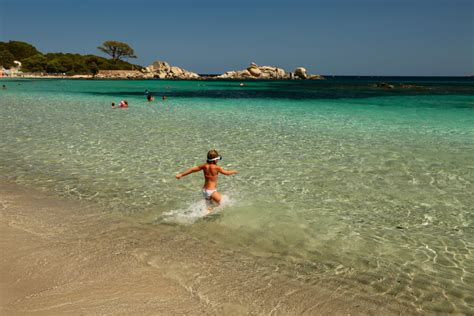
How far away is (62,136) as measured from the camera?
1722cm

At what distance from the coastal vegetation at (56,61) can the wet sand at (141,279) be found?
151 m

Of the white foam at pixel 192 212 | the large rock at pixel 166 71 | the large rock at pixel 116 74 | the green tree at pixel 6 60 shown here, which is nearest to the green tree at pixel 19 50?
the green tree at pixel 6 60

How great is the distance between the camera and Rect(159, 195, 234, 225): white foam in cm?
776

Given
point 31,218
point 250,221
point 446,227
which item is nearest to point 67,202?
point 31,218

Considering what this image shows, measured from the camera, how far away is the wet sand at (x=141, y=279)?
475 cm

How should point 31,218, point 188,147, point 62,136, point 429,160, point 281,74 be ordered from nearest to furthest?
1. point 31,218
2. point 429,160
3. point 188,147
4. point 62,136
5. point 281,74

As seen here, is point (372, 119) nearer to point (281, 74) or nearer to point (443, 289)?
point (443, 289)

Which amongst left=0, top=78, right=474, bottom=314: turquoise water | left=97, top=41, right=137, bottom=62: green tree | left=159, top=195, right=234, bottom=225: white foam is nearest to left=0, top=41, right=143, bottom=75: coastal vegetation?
left=97, top=41, right=137, bottom=62: green tree

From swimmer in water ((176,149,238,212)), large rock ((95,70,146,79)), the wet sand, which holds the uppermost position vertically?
large rock ((95,70,146,79))

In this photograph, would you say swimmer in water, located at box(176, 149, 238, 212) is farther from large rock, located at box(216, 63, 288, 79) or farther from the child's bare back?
large rock, located at box(216, 63, 288, 79)

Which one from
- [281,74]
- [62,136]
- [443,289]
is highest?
[281,74]

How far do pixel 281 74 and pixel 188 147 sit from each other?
182 meters

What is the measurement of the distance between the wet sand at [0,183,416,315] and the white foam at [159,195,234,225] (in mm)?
497

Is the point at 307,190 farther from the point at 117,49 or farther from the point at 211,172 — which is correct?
the point at 117,49
